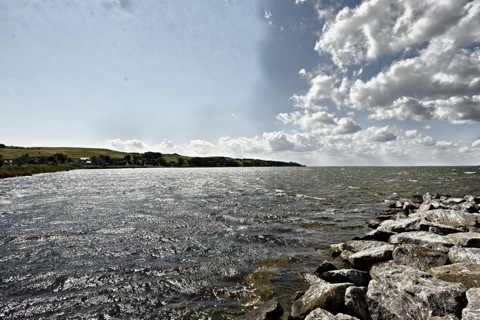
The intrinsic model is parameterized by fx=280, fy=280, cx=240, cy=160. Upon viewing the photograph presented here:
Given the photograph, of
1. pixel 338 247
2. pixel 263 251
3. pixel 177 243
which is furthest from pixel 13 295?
pixel 338 247

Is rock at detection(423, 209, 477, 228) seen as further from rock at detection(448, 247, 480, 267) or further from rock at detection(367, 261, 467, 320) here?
rock at detection(367, 261, 467, 320)

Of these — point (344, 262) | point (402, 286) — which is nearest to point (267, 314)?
point (402, 286)

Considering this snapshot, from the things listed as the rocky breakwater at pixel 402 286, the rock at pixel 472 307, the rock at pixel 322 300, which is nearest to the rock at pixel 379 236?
the rocky breakwater at pixel 402 286

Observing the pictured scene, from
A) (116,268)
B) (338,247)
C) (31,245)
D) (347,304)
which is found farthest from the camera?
(31,245)

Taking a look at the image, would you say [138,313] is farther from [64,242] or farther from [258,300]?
[64,242]

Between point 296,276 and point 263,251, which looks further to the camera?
point 263,251

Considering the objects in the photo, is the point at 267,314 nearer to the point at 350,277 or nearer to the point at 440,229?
the point at 350,277

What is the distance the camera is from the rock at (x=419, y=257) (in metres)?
11.3

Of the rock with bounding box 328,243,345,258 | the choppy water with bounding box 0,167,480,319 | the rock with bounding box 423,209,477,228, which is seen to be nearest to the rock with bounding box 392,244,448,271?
the rock with bounding box 328,243,345,258

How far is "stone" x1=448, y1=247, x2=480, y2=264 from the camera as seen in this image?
35.0 feet

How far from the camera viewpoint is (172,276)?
42.8 feet

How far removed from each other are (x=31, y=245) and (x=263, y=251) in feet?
47.3

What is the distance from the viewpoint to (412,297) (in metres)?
8.45

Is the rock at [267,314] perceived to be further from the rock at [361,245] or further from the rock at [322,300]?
the rock at [361,245]
